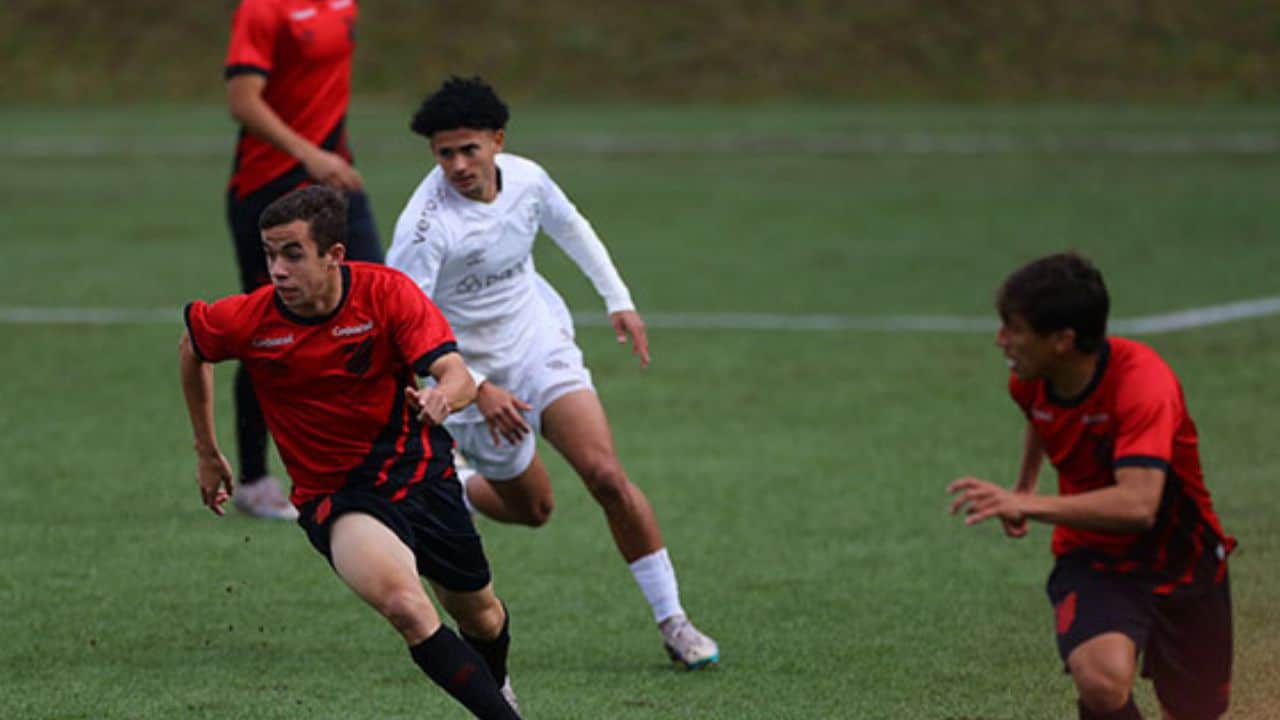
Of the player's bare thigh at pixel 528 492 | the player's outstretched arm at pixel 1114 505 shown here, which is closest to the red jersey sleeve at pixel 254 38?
the player's bare thigh at pixel 528 492

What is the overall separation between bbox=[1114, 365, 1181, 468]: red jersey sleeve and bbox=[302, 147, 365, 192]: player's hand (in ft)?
16.2

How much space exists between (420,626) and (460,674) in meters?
0.18

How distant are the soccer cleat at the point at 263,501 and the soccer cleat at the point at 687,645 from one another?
9.31ft

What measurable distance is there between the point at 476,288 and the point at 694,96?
26.8m

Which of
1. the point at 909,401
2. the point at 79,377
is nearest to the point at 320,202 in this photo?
the point at 909,401

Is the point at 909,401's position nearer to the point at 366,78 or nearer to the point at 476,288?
the point at 476,288

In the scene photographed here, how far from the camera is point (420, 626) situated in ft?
17.7

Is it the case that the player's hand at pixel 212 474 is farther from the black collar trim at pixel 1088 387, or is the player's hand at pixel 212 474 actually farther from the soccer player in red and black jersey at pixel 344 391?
the black collar trim at pixel 1088 387

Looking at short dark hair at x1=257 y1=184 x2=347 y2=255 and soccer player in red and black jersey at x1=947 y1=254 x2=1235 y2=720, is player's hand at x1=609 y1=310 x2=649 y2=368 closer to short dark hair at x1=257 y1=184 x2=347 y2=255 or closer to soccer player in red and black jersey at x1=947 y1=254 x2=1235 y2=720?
short dark hair at x1=257 y1=184 x2=347 y2=255

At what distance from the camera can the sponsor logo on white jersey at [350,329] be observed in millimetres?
5746

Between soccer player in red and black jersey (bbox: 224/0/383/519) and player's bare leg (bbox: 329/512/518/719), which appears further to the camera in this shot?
soccer player in red and black jersey (bbox: 224/0/383/519)

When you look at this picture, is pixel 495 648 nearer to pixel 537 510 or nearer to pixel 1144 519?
pixel 537 510

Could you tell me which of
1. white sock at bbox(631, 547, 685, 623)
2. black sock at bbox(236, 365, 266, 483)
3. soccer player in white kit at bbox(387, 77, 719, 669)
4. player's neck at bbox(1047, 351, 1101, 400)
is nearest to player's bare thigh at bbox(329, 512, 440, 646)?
soccer player in white kit at bbox(387, 77, 719, 669)

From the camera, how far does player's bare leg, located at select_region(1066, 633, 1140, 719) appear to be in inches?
192
